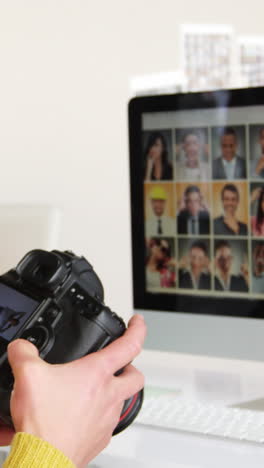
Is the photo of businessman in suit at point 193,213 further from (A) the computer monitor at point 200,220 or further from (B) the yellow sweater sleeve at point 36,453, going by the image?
(B) the yellow sweater sleeve at point 36,453

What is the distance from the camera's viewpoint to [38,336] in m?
0.53

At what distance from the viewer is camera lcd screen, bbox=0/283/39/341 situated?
0.54 metres

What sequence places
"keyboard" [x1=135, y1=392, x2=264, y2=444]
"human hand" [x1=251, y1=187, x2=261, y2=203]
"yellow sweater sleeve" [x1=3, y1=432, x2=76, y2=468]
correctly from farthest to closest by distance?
"human hand" [x1=251, y1=187, x2=261, y2=203]
"keyboard" [x1=135, y1=392, x2=264, y2=444]
"yellow sweater sleeve" [x1=3, y1=432, x2=76, y2=468]

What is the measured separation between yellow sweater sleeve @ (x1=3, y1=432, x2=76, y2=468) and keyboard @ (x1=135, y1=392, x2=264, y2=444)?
10.7 inches

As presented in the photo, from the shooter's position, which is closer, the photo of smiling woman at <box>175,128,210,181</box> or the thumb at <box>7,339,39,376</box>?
the thumb at <box>7,339,39,376</box>

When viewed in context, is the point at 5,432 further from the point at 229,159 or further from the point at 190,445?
the point at 229,159

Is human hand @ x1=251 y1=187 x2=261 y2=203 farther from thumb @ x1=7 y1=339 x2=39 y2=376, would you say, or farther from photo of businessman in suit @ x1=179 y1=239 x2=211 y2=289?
thumb @ x1=7 y1=339 x2=39 y2=376

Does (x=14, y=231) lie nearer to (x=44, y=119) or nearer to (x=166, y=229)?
(x=166, y=229)

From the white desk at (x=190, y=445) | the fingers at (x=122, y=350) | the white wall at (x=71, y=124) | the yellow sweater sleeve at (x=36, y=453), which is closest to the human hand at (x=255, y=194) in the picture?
the white desk at (x=190, y=445)

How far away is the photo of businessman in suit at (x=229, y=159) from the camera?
857mm

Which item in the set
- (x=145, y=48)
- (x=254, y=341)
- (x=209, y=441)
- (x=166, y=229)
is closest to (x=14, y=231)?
(x=166, y=229)

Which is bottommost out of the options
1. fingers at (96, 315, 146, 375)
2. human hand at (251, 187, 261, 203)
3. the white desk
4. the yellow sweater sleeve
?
the white desk

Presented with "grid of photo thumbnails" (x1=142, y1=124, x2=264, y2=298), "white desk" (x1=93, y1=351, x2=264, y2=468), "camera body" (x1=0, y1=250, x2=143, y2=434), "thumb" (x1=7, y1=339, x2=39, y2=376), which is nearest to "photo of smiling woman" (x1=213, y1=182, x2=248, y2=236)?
"grid of photo thumbnails" (x1=142, y1=124, x2=264, y2=298)

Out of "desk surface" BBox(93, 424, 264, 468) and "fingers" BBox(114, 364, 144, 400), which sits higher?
"fingers" BBox(114, 364, 144, 400)
